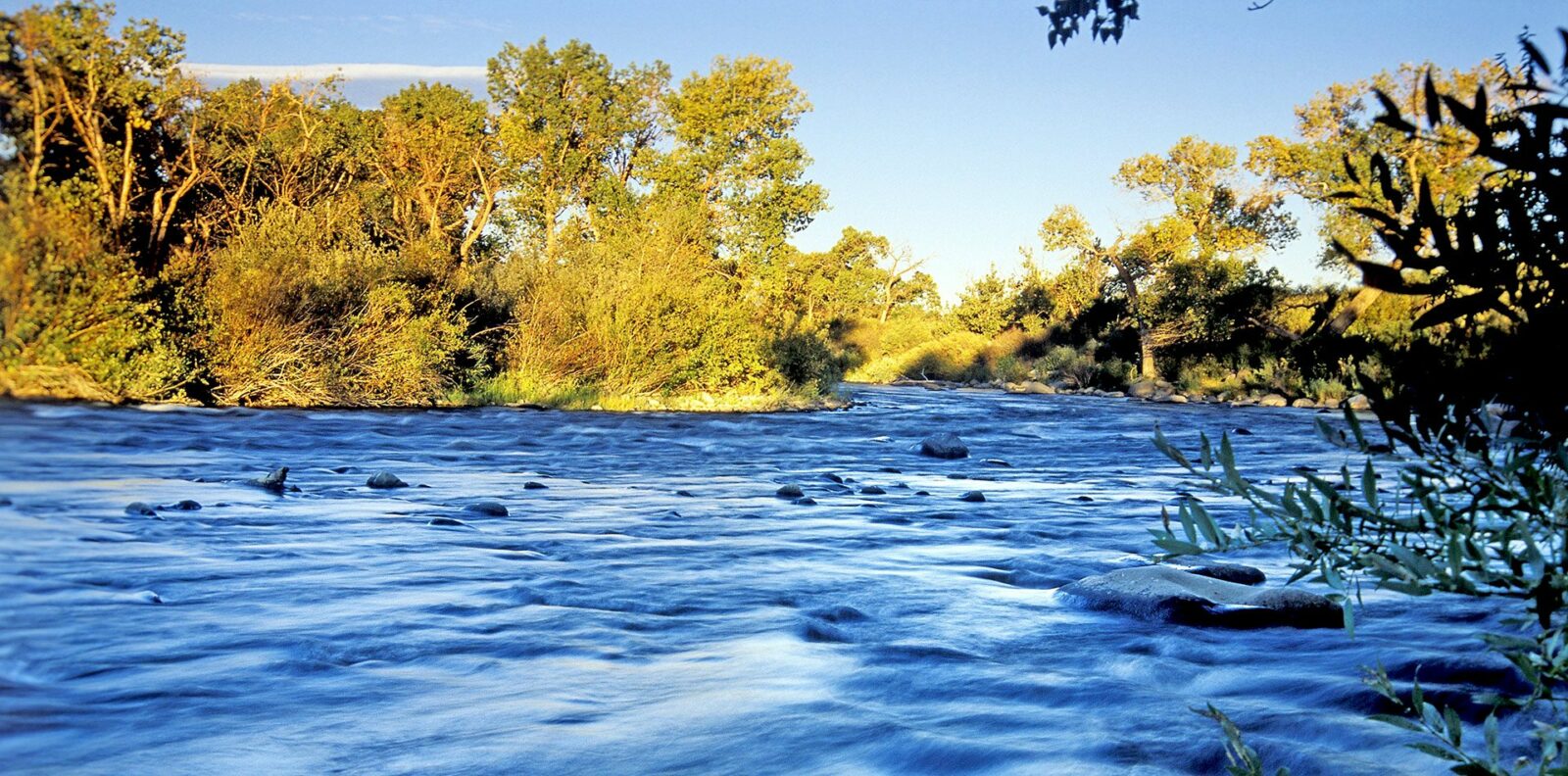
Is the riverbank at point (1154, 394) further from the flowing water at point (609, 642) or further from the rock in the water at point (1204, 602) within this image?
the rock in the water at point (1204, 602)

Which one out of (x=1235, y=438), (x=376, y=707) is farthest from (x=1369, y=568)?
(x=1235, y=438)

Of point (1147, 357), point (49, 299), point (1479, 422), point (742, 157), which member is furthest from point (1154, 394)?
point (49, 299)

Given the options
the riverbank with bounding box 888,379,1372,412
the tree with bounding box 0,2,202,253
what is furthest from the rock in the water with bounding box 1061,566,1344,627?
the riverbank with bounding box 888,379,1372,412

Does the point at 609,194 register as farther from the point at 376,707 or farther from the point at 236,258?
the point at 376,707

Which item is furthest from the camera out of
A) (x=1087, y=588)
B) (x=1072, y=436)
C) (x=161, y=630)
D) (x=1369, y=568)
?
(x=1072, y=436)

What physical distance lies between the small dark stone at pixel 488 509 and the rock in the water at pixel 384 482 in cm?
172

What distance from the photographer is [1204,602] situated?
5.60 meters

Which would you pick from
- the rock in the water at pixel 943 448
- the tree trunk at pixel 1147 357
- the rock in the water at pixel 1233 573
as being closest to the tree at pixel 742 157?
the tree trunk at pixel 1147 357

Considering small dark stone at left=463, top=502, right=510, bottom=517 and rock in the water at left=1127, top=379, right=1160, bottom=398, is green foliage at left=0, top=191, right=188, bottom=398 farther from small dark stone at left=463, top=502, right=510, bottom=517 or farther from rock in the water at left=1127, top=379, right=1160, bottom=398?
rock in the water at left=1127, top=379, right=1160, bottom=398

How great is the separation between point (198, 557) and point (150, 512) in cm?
159

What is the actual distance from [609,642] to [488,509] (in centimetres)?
406

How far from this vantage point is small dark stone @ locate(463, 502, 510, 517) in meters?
8.66

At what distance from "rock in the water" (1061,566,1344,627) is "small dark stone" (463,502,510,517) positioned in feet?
14.1

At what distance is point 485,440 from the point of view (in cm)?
1553
